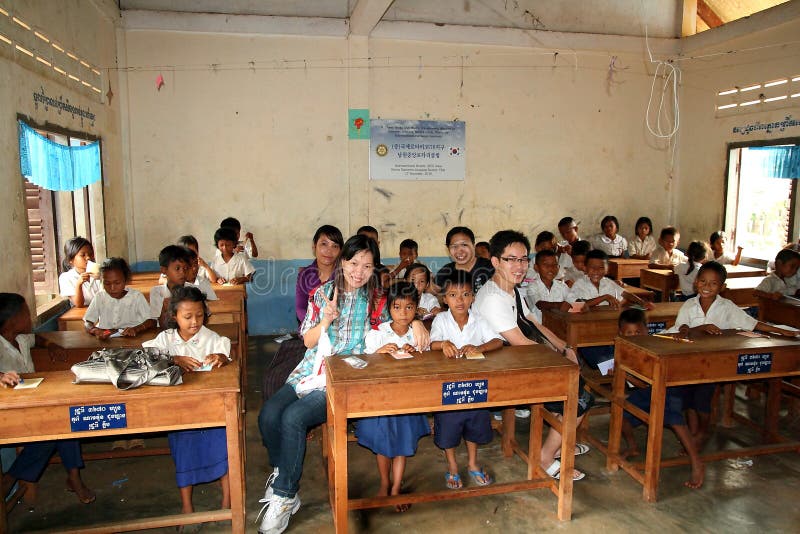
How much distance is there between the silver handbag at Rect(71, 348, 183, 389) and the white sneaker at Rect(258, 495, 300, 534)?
2.40 ft

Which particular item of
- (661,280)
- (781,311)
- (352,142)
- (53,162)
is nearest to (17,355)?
(53,162)

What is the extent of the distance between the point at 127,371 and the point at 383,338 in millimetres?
1135

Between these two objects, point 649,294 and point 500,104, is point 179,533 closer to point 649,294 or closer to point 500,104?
point 649,294

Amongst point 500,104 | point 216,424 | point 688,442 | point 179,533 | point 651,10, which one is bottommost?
point 179,533

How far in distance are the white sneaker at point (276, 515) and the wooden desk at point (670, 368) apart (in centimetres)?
174

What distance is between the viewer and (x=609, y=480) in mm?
3002

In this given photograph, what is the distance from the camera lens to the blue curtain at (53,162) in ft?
11.3

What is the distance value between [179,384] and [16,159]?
213 centimetres

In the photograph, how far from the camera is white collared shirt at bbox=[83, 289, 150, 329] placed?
3.52 metres

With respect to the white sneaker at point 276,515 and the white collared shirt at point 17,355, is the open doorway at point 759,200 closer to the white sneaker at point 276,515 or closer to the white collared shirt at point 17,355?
the white sneaker at point 276,515

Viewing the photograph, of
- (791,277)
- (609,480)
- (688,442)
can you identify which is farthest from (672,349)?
(791,277)

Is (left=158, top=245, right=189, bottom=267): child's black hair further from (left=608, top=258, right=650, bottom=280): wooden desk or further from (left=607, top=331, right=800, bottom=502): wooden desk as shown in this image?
(left=608, top=258, right=650, bottom=280): wooden desk

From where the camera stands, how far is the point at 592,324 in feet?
12.2

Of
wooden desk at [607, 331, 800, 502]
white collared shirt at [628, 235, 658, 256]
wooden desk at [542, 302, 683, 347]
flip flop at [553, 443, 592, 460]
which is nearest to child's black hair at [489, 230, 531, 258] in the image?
wooden desk at [607, 331, 800, 502]
